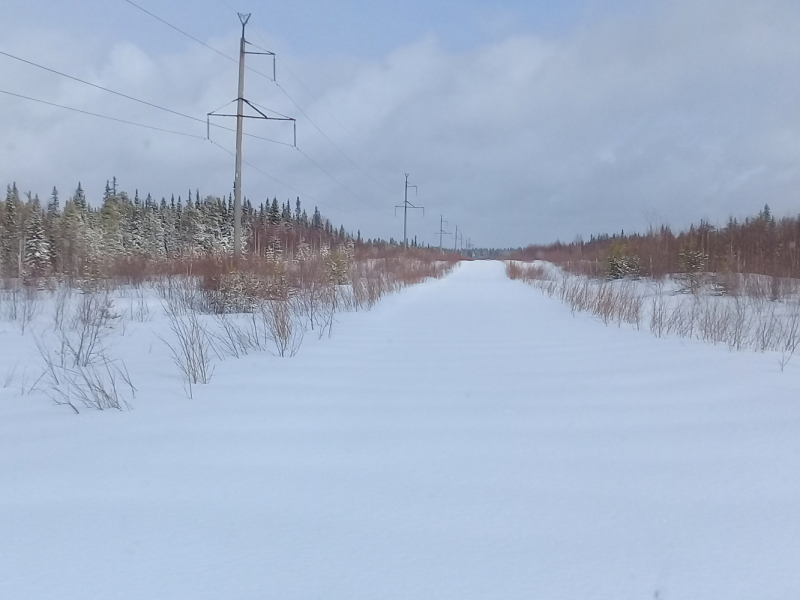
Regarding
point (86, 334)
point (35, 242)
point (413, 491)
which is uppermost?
point (35, 242)

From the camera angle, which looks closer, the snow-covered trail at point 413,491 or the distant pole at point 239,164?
the snow-covered trail at point 413,491

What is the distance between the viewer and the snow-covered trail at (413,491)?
205 cm

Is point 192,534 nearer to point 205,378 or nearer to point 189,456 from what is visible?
point 189,456

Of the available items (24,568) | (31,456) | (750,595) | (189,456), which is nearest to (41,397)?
(31,456)

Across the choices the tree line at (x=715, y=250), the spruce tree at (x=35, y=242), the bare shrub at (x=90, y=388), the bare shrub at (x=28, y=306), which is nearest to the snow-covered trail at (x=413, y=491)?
the bare shrub at (x=90, y=388)

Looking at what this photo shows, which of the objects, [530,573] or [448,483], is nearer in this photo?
[530,573]

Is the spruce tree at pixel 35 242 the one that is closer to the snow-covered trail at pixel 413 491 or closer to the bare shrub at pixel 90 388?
the bare shrub at pixel 90 388

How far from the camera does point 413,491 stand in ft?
9.20

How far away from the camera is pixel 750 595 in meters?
1.93

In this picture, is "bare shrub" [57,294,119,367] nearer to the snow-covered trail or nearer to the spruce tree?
the snow-covered trail

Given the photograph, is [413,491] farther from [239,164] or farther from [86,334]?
[239,164]

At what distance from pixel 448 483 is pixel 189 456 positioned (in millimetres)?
1511

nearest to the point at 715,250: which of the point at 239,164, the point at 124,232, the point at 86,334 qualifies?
the point at 239,164

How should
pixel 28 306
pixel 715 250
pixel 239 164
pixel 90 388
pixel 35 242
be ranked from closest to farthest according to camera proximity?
pixel 90 388
pixel 28 306
pixel 239 164
pixel 715 250
pixel 35 242
